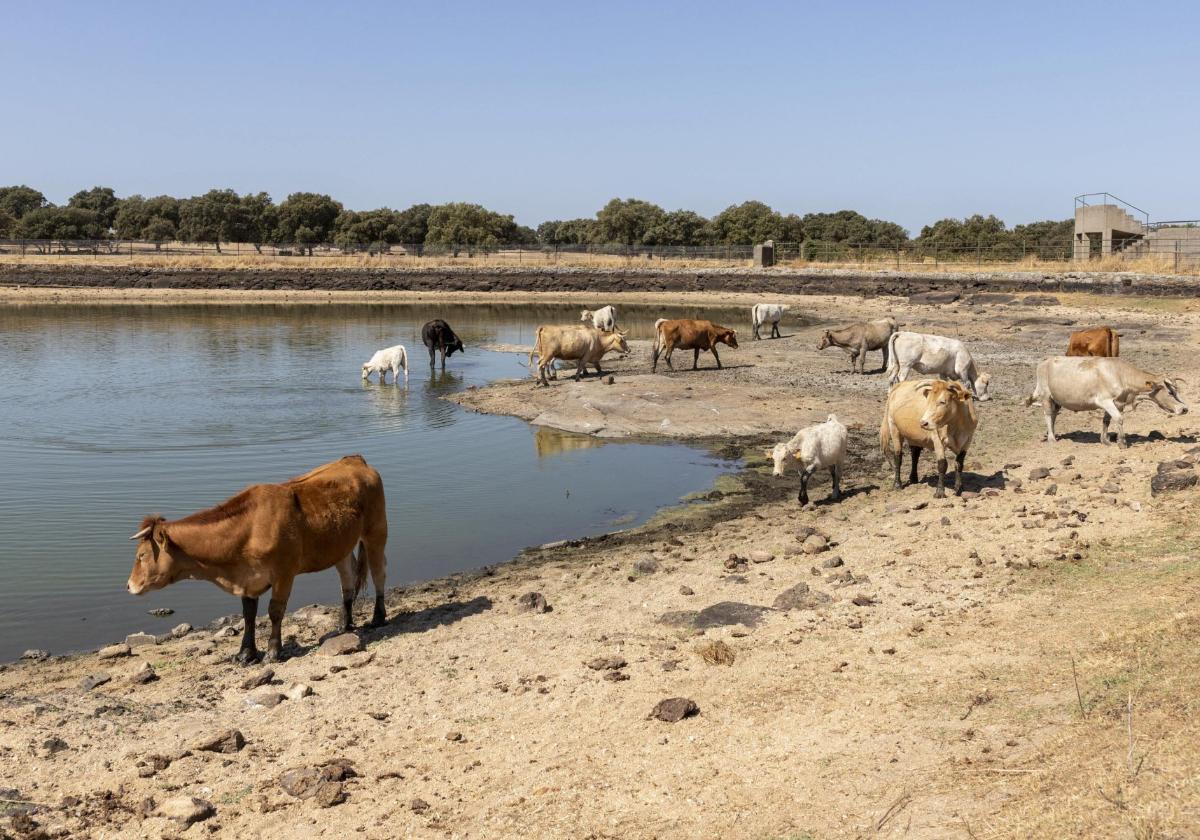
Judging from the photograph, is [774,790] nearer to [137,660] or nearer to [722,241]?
[137,660]

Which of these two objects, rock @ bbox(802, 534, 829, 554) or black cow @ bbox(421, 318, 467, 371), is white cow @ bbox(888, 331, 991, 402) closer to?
rock @ bbox(802, 534, 829, 554)

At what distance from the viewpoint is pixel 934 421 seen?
13234mm

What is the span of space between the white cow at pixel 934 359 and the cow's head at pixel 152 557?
1676 centimetres

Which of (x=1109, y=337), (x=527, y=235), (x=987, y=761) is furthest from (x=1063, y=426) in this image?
(x=527, y=235)

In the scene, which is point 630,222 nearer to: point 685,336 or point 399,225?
point 399,225

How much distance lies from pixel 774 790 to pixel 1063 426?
1407 cm

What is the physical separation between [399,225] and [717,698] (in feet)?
367

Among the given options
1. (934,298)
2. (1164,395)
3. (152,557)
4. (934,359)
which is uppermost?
(934,298)

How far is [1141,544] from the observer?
10.4 meters

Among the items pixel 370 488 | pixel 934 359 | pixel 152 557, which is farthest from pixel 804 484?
pixel 934 359

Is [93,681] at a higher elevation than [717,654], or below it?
below

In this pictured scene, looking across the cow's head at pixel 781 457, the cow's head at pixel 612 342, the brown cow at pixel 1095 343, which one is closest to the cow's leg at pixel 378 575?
the cow's head at pixel 781 457

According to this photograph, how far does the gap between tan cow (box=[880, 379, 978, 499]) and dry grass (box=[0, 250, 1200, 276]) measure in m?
50.2

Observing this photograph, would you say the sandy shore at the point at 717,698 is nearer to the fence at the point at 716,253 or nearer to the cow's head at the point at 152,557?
the cow's head at the point at 152,557
